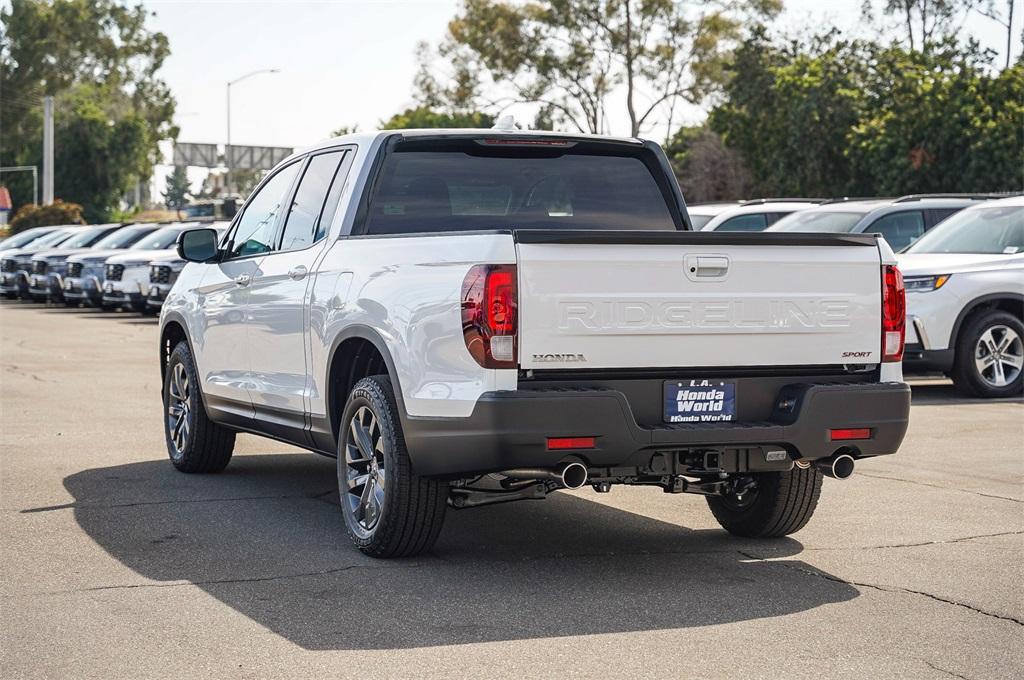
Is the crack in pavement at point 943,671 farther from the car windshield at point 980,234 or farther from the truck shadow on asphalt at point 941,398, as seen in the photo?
the car windshield at point 980,234

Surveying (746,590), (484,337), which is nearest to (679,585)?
(746,590)

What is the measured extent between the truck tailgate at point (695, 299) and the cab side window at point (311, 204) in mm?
2029

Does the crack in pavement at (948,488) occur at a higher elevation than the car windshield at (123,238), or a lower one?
lower

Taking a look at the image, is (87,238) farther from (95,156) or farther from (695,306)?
(95,156)

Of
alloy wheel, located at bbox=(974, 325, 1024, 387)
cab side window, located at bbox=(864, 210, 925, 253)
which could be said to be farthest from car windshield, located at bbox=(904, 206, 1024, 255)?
cab side window, located at bbox=(864, 210, 925, 253)

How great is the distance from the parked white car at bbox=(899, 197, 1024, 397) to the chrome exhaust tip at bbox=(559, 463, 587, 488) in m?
8.43

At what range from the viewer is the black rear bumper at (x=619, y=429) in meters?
6.20

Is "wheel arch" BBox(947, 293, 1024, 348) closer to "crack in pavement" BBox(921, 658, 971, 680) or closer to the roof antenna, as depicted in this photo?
the roof antenna

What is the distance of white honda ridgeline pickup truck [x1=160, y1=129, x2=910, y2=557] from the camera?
626 centimetres

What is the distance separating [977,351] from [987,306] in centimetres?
45

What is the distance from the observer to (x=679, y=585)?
658cm

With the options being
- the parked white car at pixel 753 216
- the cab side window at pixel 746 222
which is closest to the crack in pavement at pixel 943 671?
the parked white car at pixel 753 216

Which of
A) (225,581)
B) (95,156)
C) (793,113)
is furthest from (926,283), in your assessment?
(95,156)

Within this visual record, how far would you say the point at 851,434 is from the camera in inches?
265
